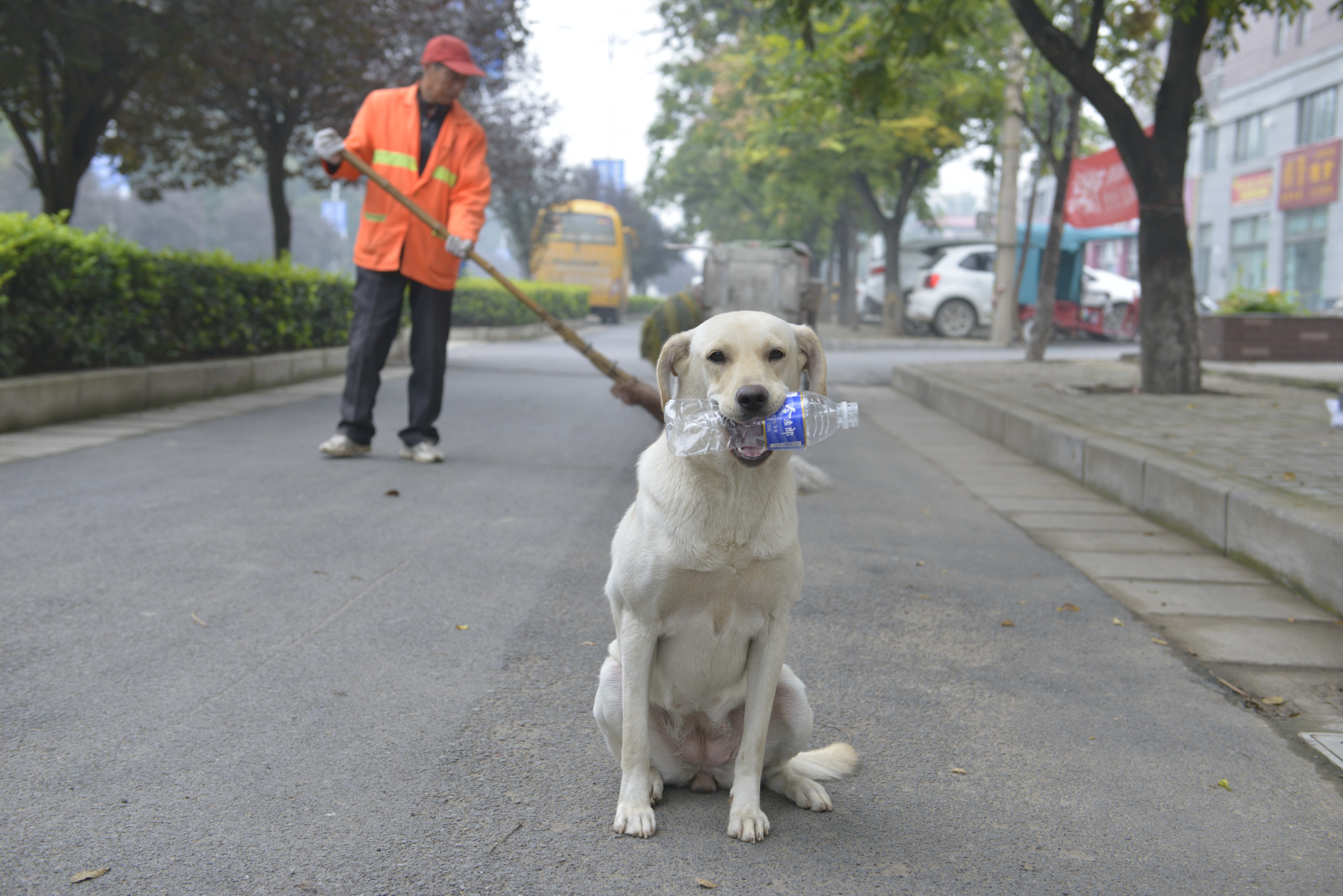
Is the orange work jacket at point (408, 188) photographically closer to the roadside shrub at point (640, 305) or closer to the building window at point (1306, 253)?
the building window at point (1306, 253)

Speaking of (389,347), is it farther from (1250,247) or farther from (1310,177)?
(1250,247)

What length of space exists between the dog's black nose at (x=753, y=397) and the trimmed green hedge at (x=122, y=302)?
6465 mm

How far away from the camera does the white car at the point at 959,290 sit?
1003 inches

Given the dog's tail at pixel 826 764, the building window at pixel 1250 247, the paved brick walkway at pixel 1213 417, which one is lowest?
the dog's tail at pixel 826 764

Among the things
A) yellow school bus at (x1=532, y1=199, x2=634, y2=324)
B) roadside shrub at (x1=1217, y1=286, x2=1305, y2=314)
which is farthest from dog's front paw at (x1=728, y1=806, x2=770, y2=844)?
yellow school bus at (x1=532, y1=199, x2=634, y2=324)

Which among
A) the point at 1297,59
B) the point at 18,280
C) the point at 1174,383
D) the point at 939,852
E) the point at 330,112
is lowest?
the point at 939,852

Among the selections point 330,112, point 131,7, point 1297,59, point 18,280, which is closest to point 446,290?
point 18,280

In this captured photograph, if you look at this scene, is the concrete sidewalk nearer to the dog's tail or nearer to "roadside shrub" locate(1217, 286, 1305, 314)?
the dog's tail

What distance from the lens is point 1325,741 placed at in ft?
10.0

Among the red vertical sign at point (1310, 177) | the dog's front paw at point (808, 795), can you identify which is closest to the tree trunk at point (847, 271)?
the red vertical sign at point (1310, 177)

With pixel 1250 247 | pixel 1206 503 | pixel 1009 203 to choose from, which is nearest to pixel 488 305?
pixel 1009 203

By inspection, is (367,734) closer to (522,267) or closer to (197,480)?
(197,480)

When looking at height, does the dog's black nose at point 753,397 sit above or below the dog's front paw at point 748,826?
above

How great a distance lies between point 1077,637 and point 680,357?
216 centimetres
